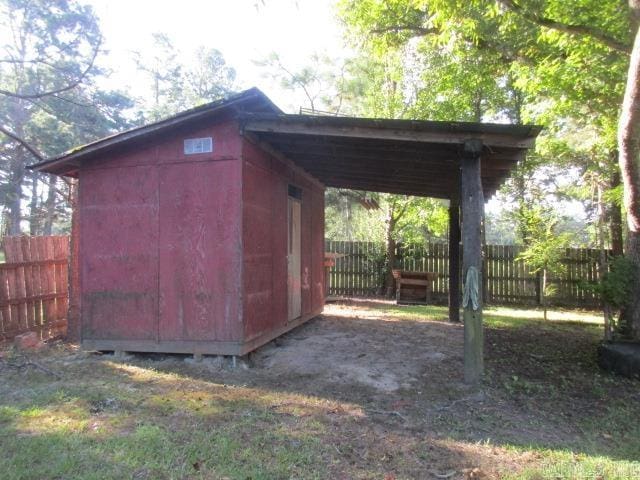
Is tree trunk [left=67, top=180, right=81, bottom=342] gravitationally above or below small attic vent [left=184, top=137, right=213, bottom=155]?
below

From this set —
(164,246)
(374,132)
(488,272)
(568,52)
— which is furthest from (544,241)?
(164,246)

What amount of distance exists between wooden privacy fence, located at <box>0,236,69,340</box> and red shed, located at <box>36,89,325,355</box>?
56.4 inches

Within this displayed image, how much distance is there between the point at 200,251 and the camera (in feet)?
20.1

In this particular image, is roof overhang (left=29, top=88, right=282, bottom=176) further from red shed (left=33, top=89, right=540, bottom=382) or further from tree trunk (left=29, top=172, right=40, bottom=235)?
→ tree trunk (left=29, top=172, right=40, bottom=235)

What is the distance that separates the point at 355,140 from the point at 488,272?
33.7 feet

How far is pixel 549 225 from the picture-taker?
11.4 metres

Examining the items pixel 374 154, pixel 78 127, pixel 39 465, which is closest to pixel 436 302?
pixel 374 154

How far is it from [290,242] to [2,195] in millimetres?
19355

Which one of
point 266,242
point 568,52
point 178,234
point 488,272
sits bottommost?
point 488,272

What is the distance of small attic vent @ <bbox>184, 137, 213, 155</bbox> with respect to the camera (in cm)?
614

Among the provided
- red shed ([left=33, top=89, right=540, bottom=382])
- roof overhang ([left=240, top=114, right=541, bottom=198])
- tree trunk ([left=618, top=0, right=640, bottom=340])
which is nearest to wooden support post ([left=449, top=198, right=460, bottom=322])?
roof overhang ([left=240, top=114, right=541, bottom=198])

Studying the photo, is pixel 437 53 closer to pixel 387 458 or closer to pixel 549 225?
pixel 549 225

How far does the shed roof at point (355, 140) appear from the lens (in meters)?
5.33

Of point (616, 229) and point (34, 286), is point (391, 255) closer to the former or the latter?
point (616, 229)
